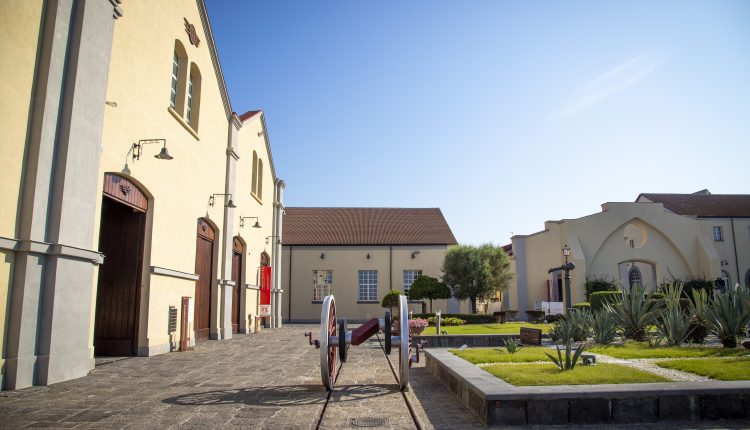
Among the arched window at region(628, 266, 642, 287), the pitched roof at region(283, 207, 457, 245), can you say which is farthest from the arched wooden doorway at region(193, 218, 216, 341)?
the arched window at region(628, 266, 642, 287)

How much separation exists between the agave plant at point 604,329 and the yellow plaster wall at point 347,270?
69.5 ft

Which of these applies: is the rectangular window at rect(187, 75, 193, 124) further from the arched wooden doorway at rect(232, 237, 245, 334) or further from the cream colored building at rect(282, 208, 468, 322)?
the cream colored building at rect(282, 208, 468, 322)

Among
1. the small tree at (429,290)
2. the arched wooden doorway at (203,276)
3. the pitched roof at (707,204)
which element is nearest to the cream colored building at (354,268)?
the small tree at (429,290)

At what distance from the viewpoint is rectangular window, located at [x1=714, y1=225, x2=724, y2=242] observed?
36.3 meters

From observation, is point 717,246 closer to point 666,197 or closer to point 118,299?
point 666,197

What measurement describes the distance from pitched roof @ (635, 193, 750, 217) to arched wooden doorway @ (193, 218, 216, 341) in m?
34.5

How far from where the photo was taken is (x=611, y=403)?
521cm

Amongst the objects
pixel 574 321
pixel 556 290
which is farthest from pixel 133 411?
pixel 556 290

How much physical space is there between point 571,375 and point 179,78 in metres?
12.1

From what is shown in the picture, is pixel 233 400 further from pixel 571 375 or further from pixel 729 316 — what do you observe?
pixel 729 316

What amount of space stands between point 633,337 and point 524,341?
2.37 meters

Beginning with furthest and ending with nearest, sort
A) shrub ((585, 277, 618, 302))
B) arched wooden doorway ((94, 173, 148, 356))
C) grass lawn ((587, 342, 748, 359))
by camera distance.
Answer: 1. shrub ((585, 277, 618, 302))
2. arched wooden doorway ((94, 173, 148, 356))
3. grass lawn ((587, 342, 748, 359))

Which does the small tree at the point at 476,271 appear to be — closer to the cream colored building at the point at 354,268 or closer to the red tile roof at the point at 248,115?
the cream colored building at the point at 354,268

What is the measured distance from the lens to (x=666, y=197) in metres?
40.5
